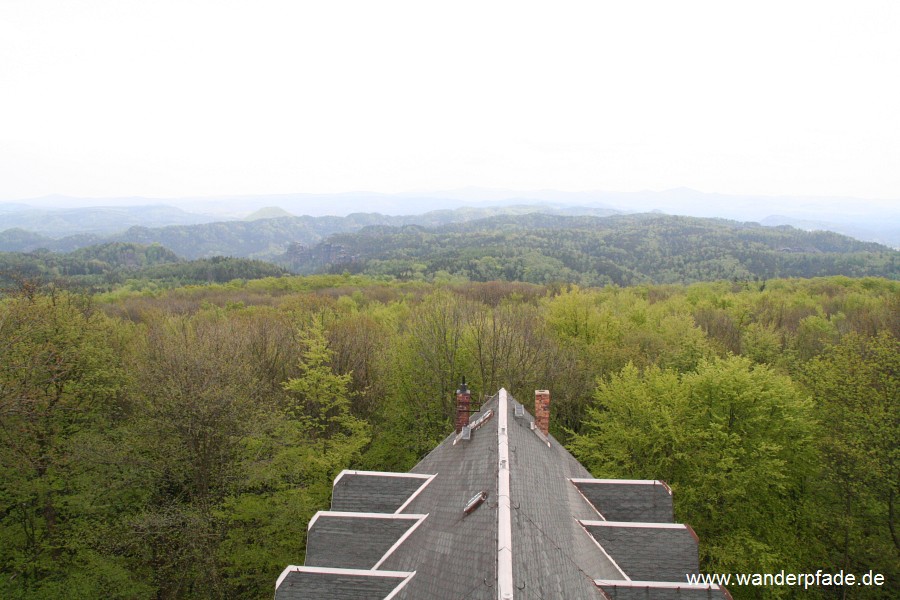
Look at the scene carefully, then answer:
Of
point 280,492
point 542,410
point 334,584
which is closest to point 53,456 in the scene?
point 280,492

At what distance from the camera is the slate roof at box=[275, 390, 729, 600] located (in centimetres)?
1052

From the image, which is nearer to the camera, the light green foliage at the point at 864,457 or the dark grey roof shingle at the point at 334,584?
the dark grey roof shingle at the point at 334,584

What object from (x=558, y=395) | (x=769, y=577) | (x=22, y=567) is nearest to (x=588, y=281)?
(x=558, y=395)

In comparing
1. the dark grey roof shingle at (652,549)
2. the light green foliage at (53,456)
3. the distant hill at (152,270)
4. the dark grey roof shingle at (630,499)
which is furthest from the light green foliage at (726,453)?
the distant hill at (152,270)

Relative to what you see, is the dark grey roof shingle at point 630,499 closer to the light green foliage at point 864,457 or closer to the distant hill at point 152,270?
the light green foliage at point 864,457

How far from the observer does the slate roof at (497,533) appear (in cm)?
1052

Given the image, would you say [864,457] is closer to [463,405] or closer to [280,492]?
[463,405]

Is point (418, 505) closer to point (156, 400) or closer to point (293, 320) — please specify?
point (156, 400)

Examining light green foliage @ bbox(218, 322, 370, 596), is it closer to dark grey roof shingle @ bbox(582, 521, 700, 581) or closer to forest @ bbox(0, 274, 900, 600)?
forest @ bbox(0, 274, 900, 600)

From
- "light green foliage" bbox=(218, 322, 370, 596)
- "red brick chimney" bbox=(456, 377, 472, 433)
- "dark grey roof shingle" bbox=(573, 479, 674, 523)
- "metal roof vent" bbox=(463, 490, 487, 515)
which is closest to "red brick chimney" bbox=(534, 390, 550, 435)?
"dark grey roof shingle" bbox=(573, 479, 674, 523)

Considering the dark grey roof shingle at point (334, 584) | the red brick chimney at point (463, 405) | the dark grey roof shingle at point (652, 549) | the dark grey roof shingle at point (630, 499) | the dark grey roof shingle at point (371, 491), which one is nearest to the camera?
the dark grey roof shingle at point (334, 584)

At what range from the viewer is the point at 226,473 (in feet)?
65.5

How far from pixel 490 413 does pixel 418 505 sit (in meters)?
4.48

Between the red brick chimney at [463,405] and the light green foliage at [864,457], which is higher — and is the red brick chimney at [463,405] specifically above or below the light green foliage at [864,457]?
above
